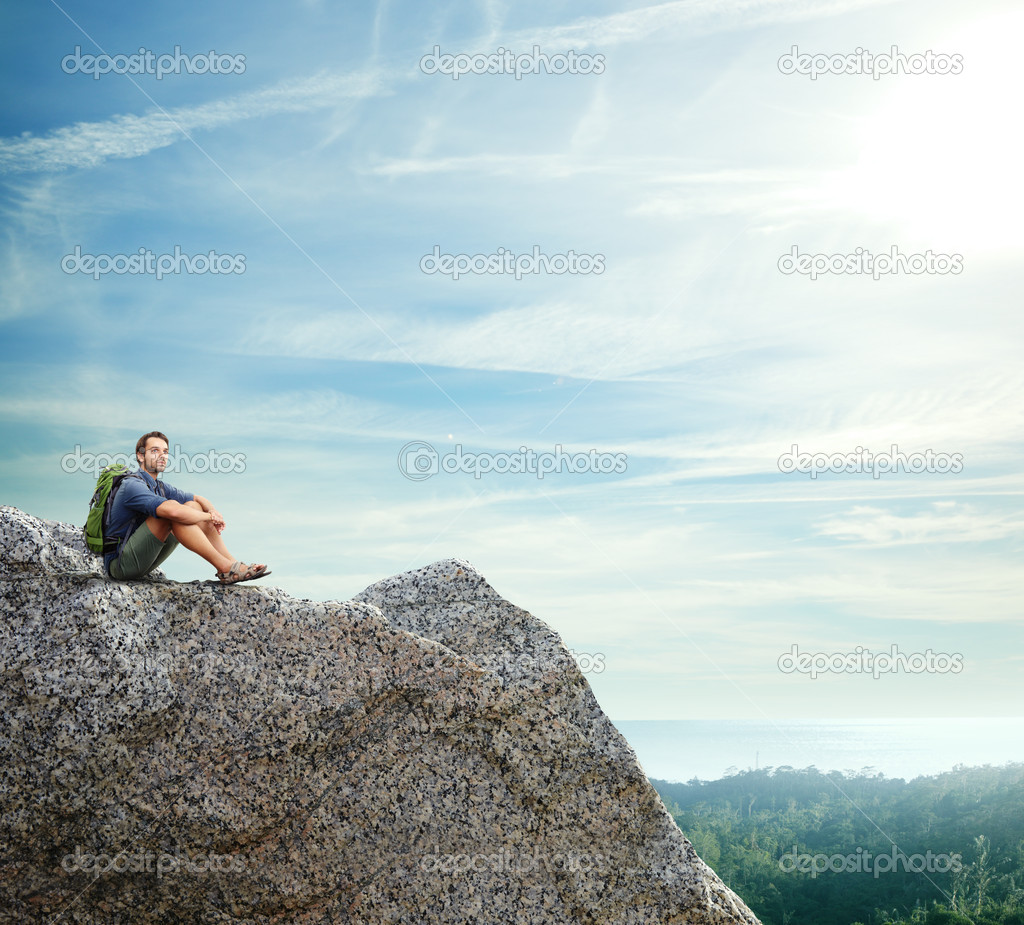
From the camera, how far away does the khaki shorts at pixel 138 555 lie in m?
8.39

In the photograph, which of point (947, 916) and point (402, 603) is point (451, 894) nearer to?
Answer: point (402, 603)

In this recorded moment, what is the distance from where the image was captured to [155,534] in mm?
8484

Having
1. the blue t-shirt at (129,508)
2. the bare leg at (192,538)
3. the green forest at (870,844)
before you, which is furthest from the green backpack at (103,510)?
the green forest at (870,844)

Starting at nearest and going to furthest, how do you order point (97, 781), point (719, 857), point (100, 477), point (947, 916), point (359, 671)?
1. point (97, 781)
2. point (359, 671)
3. point (100, 477)
4. point (947, 916)
5. point (719, 857)

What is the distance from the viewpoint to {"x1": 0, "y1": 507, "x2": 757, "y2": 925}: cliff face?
759cm

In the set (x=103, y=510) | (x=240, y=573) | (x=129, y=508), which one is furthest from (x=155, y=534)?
(x=240, y=573)

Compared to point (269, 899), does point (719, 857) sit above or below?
below

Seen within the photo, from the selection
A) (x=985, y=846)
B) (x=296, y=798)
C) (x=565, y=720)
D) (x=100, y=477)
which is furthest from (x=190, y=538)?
(x=985, y=846)

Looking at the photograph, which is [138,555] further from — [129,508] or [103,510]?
[103,510]

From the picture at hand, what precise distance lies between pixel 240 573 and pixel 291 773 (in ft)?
6.32

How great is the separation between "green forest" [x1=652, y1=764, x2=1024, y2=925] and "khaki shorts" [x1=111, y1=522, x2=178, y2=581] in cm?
2654

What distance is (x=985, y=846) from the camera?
4184cm

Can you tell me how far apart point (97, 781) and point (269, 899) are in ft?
6.06

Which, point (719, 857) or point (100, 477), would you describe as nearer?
point (100, 477)
